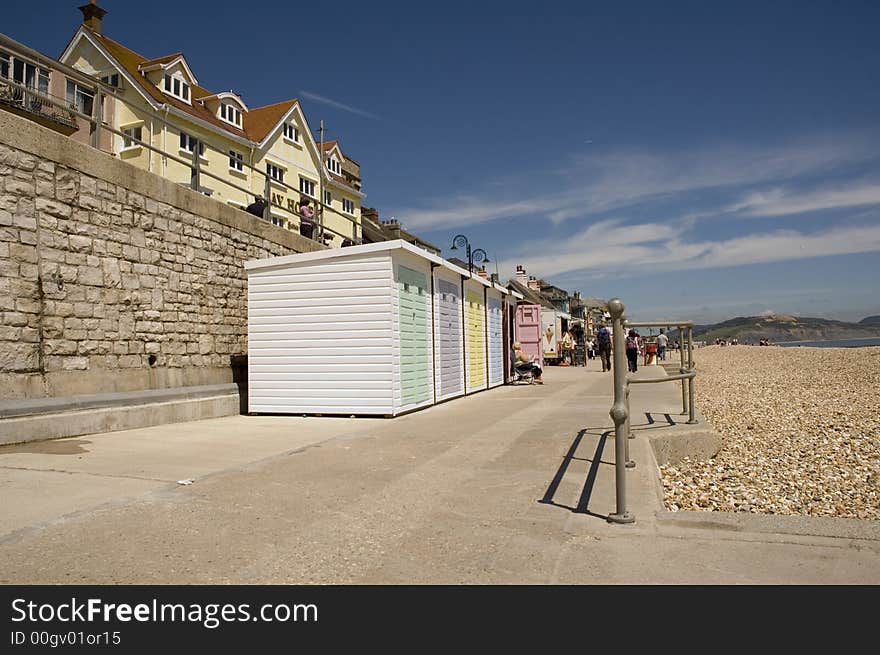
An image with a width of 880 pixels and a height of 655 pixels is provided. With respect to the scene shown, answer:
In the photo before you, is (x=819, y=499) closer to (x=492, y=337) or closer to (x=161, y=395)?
(x=161, y=395)

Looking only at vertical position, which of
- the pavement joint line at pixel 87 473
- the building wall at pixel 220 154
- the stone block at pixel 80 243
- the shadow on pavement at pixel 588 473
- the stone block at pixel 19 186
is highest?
the building wall at pixel 220 154

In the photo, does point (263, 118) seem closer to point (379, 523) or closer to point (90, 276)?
point (90, 276)

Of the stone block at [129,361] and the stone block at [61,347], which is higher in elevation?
the stone block at [61,347]

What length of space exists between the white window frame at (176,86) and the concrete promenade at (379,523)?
91.6 feet

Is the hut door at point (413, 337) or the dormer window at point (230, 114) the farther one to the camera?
the dormer window at point (230, 114)

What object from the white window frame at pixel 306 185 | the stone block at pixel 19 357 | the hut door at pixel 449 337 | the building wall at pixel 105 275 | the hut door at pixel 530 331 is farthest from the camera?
the white window frame at pixel 306 185

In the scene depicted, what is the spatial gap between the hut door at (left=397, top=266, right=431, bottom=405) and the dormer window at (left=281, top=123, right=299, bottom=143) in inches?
1144

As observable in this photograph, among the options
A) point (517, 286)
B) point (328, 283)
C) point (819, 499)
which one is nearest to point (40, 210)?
point (328, 283)

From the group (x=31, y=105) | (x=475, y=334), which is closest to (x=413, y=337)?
(x=475, y=334)

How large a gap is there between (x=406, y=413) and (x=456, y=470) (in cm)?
470

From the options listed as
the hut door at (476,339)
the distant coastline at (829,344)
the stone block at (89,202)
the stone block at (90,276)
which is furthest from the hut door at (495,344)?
the distant coastline at (829,344)

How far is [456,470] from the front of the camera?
18.1 ft

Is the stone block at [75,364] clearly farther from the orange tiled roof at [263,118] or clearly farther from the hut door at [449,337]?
the orange tiled roof at [263,118]

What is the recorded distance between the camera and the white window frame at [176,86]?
29.7m
